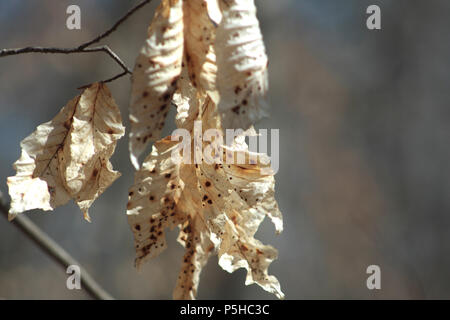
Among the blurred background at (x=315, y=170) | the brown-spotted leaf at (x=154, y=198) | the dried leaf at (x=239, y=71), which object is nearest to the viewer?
the dried leaf at (x=239, y=71)

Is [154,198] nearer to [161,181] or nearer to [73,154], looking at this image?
[161,181]

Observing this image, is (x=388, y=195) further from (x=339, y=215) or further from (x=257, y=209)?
(x=257, y=209)

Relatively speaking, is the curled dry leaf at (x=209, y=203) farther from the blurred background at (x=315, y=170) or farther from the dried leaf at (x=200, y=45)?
the blurred background at (x=315, y=170)

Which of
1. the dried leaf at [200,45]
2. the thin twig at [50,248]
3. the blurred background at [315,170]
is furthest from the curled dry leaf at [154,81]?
the blurred background at [315,170]

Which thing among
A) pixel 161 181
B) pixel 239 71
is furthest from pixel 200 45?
pixel 161 181

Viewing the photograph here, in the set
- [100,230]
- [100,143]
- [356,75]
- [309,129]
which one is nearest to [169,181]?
[100,143]

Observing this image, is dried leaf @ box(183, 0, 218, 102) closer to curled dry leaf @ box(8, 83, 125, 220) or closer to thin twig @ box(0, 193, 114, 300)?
curled dry leaf @ box(8, 83, 125, 220)
